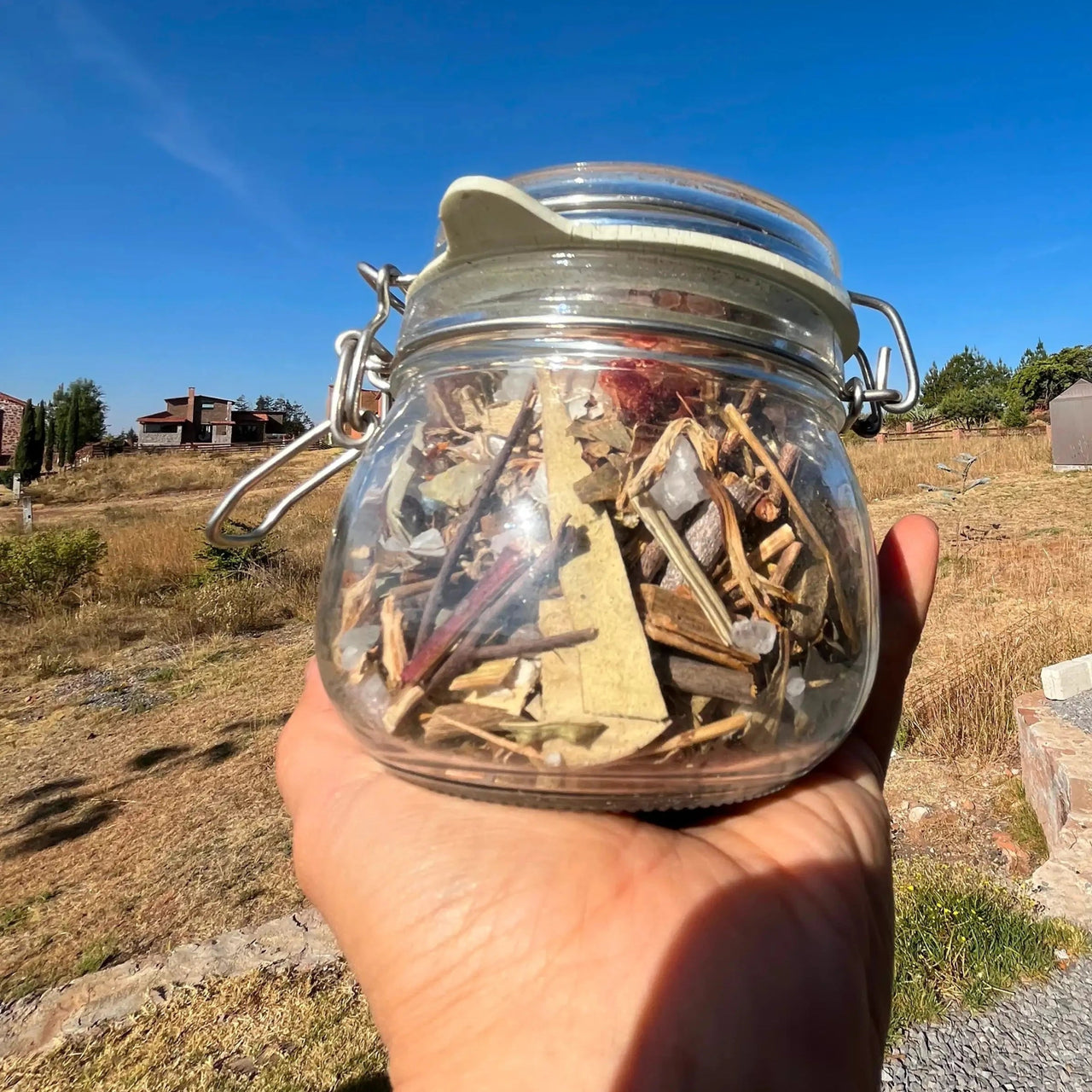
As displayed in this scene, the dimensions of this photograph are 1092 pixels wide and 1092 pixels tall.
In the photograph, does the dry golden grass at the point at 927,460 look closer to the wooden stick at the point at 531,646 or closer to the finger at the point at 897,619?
the finger at the point at 897,619

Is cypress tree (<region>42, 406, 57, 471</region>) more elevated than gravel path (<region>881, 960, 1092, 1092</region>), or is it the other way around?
cypress tree (<region>42, 406, 57, 471</region>)

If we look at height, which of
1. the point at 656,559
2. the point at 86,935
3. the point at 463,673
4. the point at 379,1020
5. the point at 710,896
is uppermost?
the point at 656,559

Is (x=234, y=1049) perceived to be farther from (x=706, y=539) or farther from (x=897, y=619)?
(x=706, y=539)

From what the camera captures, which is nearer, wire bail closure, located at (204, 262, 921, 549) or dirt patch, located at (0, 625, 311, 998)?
wire bail closure, located at (204, 262, 921, 549)

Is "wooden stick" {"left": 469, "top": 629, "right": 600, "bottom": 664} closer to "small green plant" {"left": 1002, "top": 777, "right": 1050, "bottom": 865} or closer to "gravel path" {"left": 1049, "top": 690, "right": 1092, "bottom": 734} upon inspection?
"small green plant" {"left": 1002, "top": 777, "right": 1050, "bottom": 865}

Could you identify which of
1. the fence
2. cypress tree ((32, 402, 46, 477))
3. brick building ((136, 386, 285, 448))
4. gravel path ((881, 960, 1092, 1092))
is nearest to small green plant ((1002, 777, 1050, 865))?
gravel path ((881, 960, 1092, 1092))

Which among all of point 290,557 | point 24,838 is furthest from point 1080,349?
point 24,838

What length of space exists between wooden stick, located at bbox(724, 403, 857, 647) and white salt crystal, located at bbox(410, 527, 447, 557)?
0.31 meters

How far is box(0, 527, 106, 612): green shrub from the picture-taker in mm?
7148

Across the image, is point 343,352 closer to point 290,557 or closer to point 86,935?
point 86,935

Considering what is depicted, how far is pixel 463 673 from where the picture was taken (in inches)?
26.9

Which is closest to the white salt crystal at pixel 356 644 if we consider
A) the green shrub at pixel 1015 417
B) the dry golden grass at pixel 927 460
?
the dry golden grass at pixel 927 460

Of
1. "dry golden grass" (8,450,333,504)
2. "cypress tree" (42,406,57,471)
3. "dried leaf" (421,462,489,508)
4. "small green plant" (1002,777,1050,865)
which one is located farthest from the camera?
"cypress tree" (42,406,57,471)

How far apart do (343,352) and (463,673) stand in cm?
50
